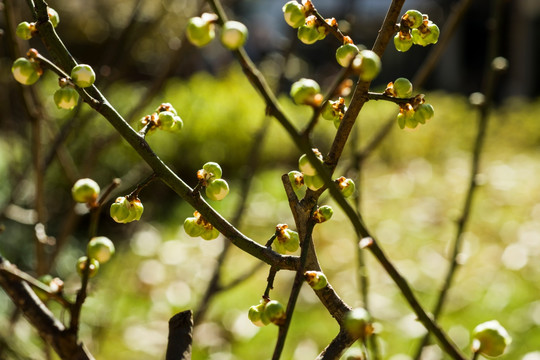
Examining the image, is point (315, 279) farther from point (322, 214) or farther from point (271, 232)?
point (271, 232)

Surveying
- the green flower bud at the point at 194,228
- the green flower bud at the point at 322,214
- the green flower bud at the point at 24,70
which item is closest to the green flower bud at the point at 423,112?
the green flower bud at the point at 322,214

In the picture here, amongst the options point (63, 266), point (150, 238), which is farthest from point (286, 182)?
point (150, 238)

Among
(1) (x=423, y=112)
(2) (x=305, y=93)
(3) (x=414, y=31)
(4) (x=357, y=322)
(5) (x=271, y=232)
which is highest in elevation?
(5) (x=271, y=232)

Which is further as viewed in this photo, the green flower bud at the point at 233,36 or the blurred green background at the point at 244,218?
the blurred green background at the point at 244,218

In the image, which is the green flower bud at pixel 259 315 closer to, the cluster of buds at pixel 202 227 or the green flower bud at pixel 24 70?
the cluster of buds at pixel 202 227

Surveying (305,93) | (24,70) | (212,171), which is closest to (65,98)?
(24,70)
